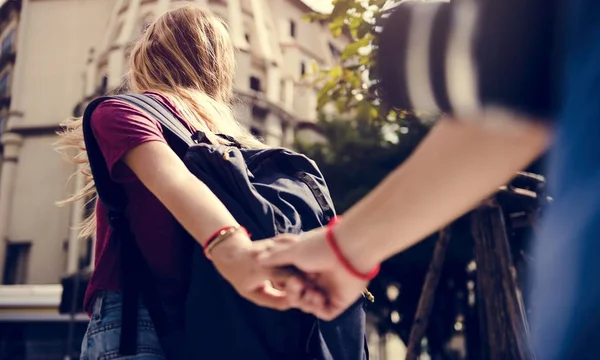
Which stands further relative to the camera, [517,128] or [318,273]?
[318,273]

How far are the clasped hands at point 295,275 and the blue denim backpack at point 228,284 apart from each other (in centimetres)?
20

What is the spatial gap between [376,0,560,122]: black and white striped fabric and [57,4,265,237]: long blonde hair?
98 centimetres

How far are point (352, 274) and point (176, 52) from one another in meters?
1.11

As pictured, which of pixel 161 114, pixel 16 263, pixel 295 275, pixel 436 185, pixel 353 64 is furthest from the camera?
pixel 16 263

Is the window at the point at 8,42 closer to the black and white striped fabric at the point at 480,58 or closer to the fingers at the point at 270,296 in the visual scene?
the fingers at the point at 270,296

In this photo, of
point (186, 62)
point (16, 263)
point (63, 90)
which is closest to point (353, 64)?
point (186, 62)

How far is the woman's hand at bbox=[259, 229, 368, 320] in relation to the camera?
1152 millimetres

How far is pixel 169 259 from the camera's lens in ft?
5.43

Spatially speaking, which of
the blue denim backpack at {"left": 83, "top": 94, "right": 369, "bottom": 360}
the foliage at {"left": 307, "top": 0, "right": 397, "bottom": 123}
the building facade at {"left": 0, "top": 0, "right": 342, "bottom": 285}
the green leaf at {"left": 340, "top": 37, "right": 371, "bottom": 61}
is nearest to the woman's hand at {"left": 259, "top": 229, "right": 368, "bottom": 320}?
the blue denim backpack at {"left": 83, "top": 94, "right": 369, "bottom": 360}

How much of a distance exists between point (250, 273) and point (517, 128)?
1.99 feet

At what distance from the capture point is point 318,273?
3.92 ft

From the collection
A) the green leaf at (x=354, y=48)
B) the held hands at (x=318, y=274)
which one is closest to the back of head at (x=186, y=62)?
the held hands at (x=318, y=274)

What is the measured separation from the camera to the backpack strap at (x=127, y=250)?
1.65 metres

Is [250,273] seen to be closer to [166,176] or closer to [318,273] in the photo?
[318,273]
